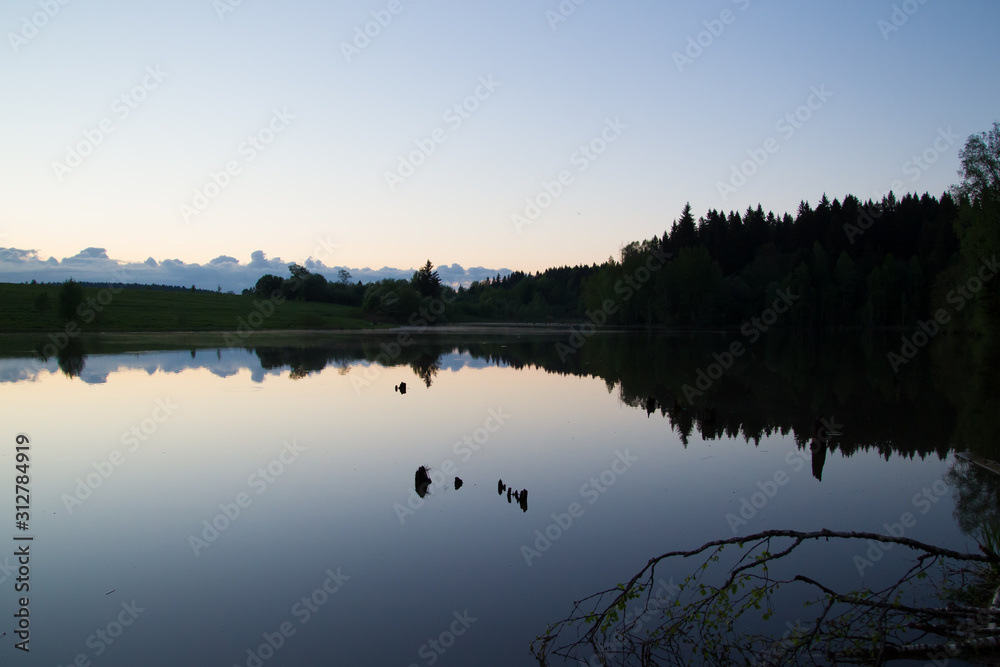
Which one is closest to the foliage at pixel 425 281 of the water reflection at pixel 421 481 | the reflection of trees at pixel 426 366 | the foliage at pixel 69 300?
the foliage at pixel 69 300

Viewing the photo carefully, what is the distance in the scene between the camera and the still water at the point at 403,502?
6234 mm

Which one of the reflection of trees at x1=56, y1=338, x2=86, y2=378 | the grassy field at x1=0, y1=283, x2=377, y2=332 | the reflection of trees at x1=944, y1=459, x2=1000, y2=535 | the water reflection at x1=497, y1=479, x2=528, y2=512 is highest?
the grassy field at x1=0, y1=283, x2=377, y2=332

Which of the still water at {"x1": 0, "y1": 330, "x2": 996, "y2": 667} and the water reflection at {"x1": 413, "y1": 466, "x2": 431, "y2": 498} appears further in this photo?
the water reflection at {"x1": 413, "y1": 466, "x2": 431, "y2": 498}

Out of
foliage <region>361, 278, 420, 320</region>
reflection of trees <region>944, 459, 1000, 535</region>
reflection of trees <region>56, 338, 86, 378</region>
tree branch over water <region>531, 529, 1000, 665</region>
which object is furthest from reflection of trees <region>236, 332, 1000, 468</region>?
foliage <region>361, 278, 420, 320</region>

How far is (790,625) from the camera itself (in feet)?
19.8

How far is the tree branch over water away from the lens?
4.83m

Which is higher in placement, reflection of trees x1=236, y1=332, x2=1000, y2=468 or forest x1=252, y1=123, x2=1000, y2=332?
forest x1=252, y1=123, x2=1000, y2=332

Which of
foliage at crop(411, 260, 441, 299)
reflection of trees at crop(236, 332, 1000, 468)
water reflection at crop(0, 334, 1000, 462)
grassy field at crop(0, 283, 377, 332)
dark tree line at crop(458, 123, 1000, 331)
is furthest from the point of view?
foliage at crop(411, 260, 441, 299)

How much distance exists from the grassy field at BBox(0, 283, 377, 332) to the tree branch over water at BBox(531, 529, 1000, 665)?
69.3 metres

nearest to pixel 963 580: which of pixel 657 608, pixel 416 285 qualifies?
pixel 657 608

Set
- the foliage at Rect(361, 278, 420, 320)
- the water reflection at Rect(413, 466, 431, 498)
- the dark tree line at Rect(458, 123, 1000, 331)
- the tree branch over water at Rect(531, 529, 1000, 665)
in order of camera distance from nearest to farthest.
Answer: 1. the tree branch over water at Rect(531, 529, 1000, 665)
2. the water reflection at Rect(413, 466, 431, 498)
3. the dark tree line at Rect(458, 123, 1000, 331)
4. the foliage at Rect(361, 278, 420, 320)

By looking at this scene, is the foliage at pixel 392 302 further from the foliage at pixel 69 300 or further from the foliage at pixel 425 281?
the foliage at pixel 69 300

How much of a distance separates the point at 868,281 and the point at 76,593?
81521mm

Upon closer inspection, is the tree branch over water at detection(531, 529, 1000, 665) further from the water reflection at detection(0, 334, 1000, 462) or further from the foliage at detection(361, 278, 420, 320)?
the foliage at detection(361, 278, 420, 320)
